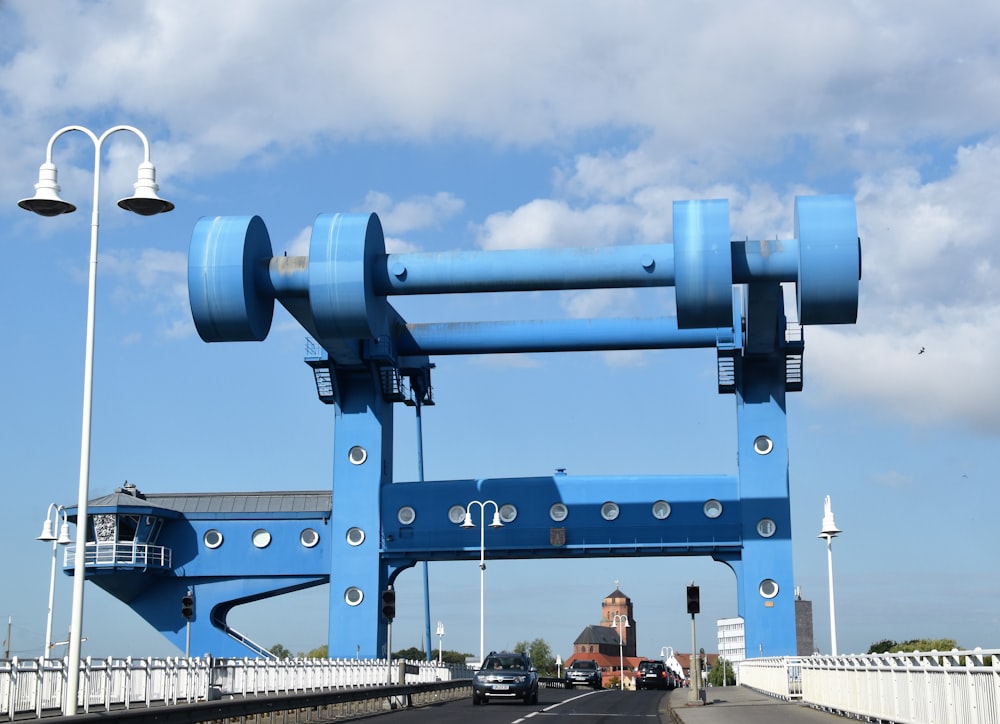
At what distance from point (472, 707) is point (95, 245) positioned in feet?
68.2

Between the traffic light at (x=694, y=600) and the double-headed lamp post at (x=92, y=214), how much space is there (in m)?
22.8

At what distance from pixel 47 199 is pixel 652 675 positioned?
53.0 m

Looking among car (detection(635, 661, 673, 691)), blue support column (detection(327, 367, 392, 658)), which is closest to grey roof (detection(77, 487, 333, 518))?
blue support column (detection(327, 367, 392, 658))

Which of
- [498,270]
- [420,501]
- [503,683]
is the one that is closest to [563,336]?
[420,501]

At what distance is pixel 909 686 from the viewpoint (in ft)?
69.9

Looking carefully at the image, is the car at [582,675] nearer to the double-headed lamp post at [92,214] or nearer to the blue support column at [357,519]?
the blue support column at [357,519]

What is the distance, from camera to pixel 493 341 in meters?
48.9

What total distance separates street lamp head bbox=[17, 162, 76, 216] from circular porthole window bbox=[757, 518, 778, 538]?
116 ft

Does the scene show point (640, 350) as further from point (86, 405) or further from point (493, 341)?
point (86, 405)

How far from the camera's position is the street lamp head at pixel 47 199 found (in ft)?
61.0

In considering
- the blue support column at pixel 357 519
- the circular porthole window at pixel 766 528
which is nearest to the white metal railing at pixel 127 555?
the blue support column at pixel 357 519

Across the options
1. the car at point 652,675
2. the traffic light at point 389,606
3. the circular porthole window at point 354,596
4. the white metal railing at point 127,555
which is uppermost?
the white metal railing at point 127,555

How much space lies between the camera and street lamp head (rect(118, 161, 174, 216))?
18625mm

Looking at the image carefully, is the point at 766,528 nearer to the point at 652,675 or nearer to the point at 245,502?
the point at 652,675
